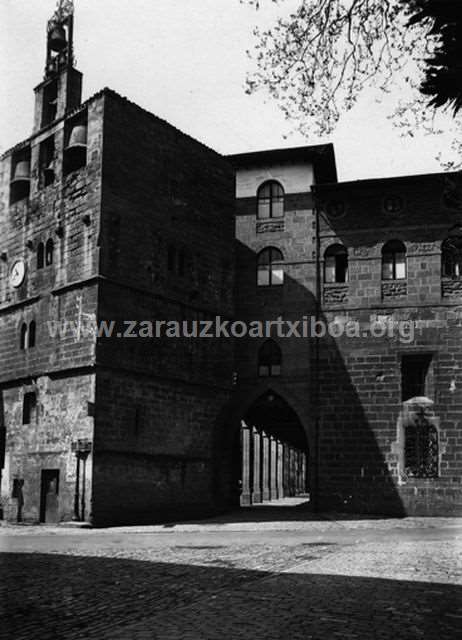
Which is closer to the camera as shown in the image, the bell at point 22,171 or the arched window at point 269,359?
the bell at point 22,171

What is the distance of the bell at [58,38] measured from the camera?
92.3ft

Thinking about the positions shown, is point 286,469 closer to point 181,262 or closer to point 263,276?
point 263,276

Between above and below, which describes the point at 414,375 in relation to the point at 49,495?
above

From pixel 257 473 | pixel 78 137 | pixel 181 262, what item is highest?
pixel 78 137

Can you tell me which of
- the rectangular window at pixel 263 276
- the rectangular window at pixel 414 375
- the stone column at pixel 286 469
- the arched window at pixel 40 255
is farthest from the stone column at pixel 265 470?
the arched window at pixel 40 255

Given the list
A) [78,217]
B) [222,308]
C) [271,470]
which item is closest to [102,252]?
[78,217]

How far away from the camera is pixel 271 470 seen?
44.7 m

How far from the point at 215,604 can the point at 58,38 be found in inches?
910

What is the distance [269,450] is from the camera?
41.6 m

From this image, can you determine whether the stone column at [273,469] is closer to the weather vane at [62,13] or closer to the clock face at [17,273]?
the clock face at [17,273]

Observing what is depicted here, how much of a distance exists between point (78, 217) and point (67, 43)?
6.83m

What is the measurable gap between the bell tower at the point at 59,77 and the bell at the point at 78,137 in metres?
1.29

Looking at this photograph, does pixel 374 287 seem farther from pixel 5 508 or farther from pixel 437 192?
pixel 5 508

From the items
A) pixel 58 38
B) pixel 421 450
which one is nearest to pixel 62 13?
pixel 58 38
